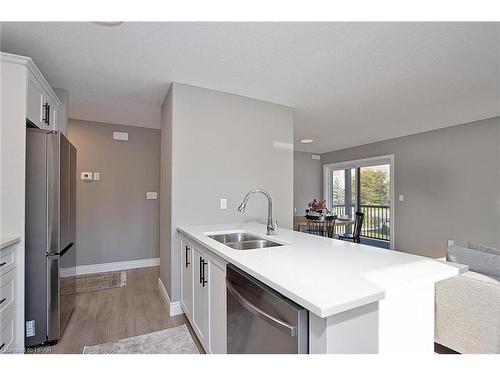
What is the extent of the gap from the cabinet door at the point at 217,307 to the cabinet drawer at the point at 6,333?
3.97ft

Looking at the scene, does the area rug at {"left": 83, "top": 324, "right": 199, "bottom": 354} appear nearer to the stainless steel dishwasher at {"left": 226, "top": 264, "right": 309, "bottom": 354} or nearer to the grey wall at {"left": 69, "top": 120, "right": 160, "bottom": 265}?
the stainless steel dishwasher at {"left": 226, "top": 264, "right": 309, "bottom": 354}

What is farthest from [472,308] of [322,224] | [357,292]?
[322,224]

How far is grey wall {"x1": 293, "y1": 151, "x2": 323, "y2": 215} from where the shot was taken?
20.9 ft

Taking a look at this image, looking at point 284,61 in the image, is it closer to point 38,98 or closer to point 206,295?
point 206,295

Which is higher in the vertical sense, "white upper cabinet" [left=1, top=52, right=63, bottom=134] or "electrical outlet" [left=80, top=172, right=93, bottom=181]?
"white upper cabinet" [left=1, top=52, right=63, bottom=134]

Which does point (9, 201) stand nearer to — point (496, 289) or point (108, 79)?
point (108, 79)

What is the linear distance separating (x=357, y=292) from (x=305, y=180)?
5820mm

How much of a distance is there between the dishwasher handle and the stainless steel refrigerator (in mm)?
1517

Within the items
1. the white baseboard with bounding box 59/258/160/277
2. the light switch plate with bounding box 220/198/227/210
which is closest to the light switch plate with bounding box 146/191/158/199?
the white baseboard with bounding box 59/258/160/277

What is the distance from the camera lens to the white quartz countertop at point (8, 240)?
147 cm

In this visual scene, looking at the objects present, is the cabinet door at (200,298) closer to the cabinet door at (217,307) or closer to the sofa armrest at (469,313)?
the cabinet door at (217,307)

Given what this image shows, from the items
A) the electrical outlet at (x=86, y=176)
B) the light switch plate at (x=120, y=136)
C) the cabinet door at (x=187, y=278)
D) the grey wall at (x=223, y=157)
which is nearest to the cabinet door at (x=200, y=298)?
the cabinet door at (x=187, y=278)

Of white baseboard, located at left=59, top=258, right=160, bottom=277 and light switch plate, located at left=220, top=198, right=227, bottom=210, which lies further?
white baseboard, located at left=59, top=258, right=160, bottom=277
